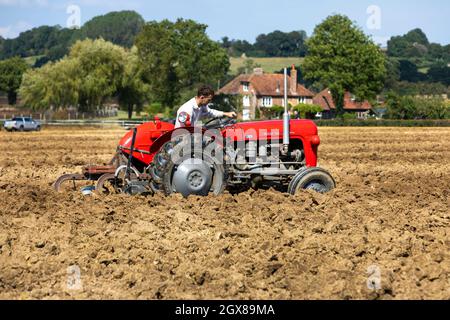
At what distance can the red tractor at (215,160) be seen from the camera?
33.6 ft

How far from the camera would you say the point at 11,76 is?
12606 centimetres

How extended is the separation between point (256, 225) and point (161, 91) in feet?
225

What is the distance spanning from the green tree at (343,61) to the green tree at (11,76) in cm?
6254

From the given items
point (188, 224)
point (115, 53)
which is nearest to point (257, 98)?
point (115, 53)

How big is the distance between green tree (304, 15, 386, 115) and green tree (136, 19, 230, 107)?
1031 cm

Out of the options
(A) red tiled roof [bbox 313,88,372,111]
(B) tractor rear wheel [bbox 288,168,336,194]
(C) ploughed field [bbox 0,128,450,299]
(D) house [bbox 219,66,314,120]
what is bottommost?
(C) ploughed field [bbox 0,128,450,299]

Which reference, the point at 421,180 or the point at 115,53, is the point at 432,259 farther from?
the point at 115,53

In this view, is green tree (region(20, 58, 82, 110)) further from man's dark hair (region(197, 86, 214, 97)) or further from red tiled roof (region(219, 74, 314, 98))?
man's dark hair (region(197, 86, 214, 97))

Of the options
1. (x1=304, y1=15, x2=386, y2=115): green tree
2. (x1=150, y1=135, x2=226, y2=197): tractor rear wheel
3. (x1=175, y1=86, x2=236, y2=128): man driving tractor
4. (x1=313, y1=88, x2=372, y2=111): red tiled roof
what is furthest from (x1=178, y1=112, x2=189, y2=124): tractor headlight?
(x1=313, y1=88, x2=372, y2=111): red tiled roof

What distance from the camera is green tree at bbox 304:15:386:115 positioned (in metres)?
77.6

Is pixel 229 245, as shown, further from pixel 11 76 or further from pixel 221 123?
pixel 11 76

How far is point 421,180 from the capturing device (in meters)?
13.8

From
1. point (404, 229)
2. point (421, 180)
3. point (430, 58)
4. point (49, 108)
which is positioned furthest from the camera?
point (430, 58)

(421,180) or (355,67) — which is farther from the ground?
(355,67)
